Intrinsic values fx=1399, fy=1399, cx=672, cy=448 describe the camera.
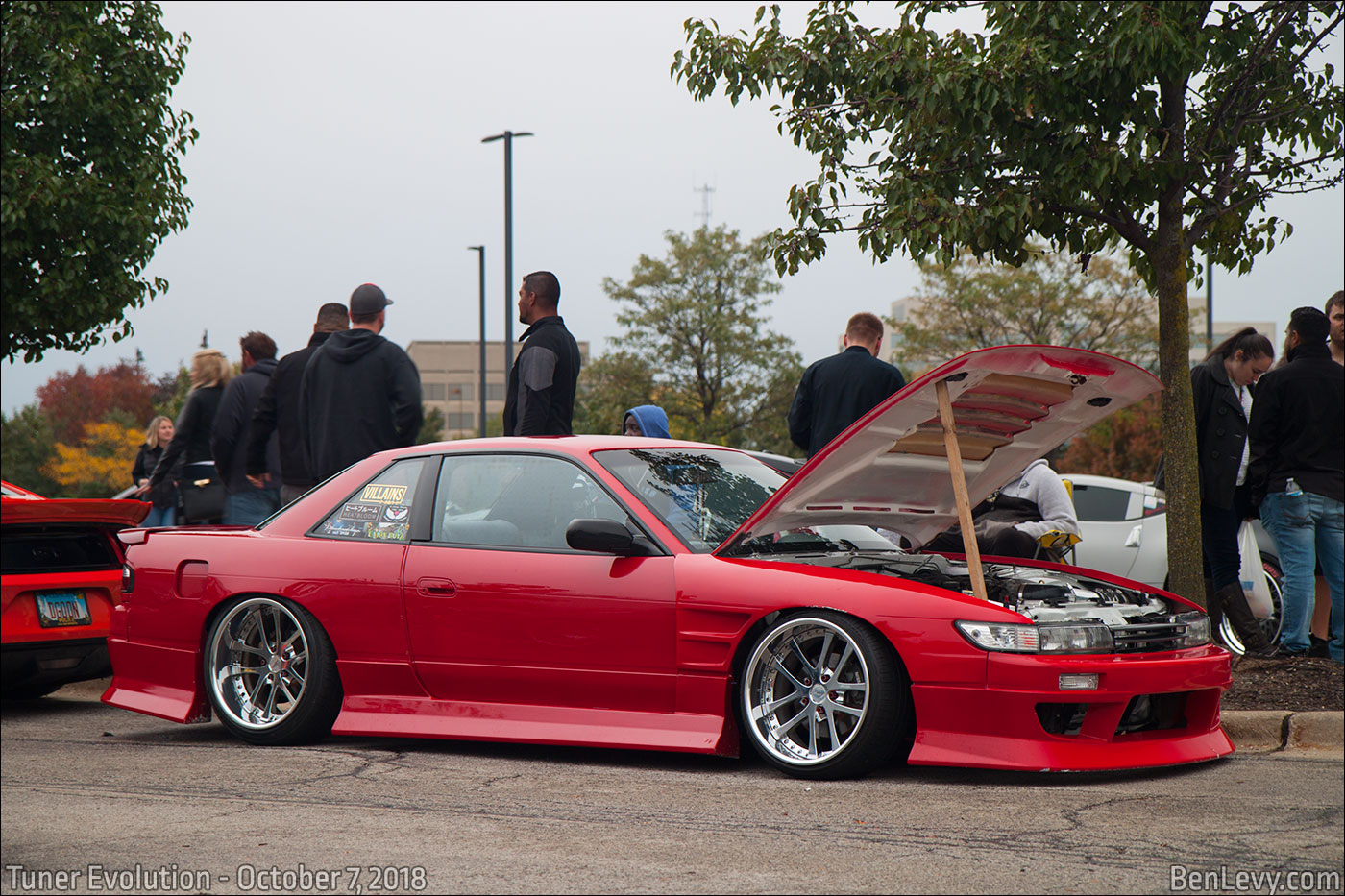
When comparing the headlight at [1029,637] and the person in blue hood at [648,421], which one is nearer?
the headlight at [1029,637]

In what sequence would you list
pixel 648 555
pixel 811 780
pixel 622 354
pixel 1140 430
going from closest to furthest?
pixel 811 780 → pixel 648 555 → pixel 1140 430 → pixel 622 354

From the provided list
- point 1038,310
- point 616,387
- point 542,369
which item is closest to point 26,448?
point 616,387

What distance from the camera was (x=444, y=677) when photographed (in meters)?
5.95

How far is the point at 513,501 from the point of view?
6.09m

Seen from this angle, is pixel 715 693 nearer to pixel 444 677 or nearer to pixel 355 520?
pixel 444 677

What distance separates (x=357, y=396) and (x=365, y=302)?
571mm

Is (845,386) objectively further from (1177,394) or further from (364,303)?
(364,303)

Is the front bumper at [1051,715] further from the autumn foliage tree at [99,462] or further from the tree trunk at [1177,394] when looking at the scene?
the autumn foliage tree at [99,462]

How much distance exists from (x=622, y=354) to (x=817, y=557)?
40435 millimetres

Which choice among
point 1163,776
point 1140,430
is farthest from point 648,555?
point 1140,430

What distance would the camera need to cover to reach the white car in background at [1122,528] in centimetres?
1088

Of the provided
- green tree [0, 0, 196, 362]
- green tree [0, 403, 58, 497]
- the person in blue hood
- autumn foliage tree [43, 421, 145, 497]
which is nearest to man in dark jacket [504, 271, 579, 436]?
the person in blue hood

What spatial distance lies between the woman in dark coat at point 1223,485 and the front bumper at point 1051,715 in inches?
114

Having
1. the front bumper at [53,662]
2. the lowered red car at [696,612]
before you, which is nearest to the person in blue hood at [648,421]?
the lowered red car at [696,612]
